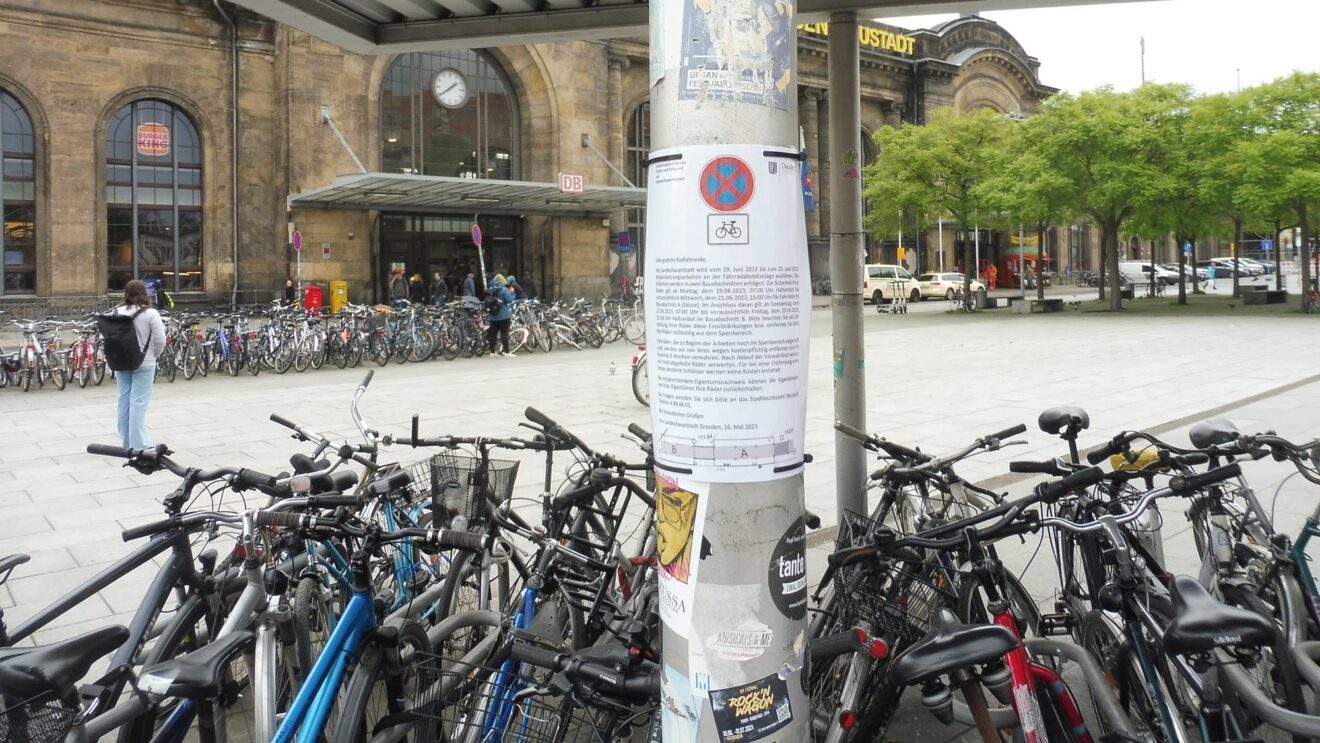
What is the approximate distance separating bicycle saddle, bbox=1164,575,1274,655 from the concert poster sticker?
1103 millimetres

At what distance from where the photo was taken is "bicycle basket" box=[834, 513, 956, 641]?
304cm

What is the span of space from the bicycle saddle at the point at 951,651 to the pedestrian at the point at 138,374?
29.5ft

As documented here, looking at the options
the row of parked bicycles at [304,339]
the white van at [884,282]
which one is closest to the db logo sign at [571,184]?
the row of parked bicycles at [304,339]

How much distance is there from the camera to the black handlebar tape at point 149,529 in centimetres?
299

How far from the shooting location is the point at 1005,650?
2488 mm

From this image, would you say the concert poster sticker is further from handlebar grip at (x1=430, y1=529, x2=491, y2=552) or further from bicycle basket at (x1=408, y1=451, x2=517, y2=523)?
bicycle basket at (x1=408, y1=451, x2=517, y2=523)

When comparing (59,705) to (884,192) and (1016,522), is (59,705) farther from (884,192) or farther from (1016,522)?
(884,192)

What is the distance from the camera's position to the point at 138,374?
9617 millimetres

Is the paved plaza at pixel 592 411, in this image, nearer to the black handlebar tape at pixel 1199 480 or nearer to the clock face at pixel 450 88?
the black handlebar tape at pixel 1199 480

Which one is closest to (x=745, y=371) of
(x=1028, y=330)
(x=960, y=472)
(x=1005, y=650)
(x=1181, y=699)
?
(x=1005, y=650)

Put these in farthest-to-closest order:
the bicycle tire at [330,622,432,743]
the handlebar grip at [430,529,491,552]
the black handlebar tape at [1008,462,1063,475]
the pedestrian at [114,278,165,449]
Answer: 1. the pedestrian at [114,278,165,449]
2. the black handlebar tape at [1008,462,1063,475]
3. the handlebar grip at [430,529,491,552]
4. the bicycle tire at [330,622,432,743]

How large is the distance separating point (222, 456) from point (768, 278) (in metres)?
8.56

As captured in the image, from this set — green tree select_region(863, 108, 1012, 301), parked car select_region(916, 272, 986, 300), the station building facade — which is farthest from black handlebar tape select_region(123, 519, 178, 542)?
parked car select_region(916, 272, 986, 300)

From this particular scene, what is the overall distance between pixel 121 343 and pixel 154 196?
22.3 metres
